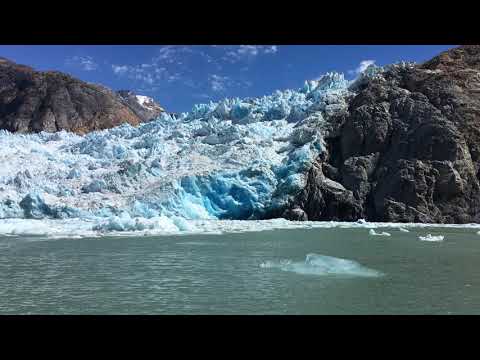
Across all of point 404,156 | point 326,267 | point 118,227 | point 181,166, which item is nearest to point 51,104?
point 181,166

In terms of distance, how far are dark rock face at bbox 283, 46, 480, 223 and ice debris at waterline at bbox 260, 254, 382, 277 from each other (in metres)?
15.6

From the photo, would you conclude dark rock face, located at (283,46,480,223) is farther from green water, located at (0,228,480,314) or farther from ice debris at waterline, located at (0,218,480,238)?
green water, located at (0,228,480,314)

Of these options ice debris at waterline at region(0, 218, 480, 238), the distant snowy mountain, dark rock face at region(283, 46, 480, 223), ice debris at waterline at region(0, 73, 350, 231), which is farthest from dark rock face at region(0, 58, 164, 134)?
ice debris at waterline at region(0, 218, 480, 238)

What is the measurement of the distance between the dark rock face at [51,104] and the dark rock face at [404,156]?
41.4 meters

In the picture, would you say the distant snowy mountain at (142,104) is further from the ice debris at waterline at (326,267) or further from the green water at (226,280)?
the ice debris at waterline at (326,267)

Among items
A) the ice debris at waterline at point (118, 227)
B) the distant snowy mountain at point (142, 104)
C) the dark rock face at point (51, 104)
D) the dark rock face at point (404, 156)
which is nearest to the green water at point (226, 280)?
the ice debris at waterline at point (118, 227)

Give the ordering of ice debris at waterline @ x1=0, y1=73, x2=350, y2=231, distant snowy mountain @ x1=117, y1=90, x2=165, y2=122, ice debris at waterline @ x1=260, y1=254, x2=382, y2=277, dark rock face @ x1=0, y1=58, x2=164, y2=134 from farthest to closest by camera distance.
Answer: distant snowy mountain @ x1=117, y1=90, x2=165, y2=122 < dark rock face @ x1=0, y1=58, x2=164, y2=134 < ice debris at waterline @ x1=0, y1=73, x2=350, y2=231 < ice debris at waterline @ x1=260, y1=254, x2=382, y2=277

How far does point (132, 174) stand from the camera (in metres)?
26.5

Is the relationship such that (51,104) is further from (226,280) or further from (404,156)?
(226,280)

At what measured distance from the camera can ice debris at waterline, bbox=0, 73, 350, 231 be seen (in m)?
23.3

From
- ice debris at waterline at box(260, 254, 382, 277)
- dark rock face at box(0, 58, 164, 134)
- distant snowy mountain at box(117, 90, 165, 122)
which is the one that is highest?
distant snowy mountain at box(117, 90, 165, 122)
